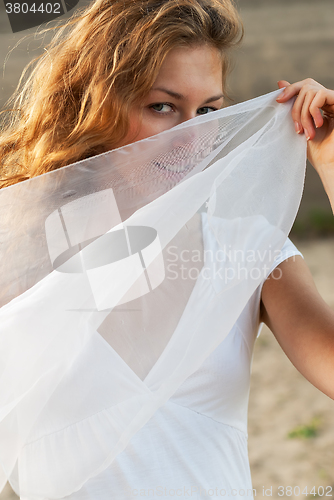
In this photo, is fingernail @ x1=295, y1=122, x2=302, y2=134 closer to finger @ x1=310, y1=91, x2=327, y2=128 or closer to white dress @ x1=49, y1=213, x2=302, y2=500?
finger @ x1=310, y1=91, x2=327, y2=128

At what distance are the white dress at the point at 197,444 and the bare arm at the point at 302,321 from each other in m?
0.09

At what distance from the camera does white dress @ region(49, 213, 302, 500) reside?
871 millimetres

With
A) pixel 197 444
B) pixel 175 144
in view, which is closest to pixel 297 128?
pixel 175 144

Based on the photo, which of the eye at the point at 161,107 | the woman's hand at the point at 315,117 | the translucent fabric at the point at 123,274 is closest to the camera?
the translucent fabric at the point at 123,274

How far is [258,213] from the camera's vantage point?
0.91 m

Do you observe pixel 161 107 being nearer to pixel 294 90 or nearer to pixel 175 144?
pixel 175 144

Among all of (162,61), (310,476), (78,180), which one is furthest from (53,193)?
(310,476)

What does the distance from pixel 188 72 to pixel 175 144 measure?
0.17 m

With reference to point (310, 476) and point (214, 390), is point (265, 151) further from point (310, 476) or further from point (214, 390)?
point (310, 476)

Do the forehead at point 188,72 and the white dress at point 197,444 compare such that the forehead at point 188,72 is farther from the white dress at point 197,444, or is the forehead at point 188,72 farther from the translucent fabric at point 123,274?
the white dress at point 197,444

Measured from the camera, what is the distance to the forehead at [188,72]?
3.21 ft

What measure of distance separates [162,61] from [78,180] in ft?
1.04

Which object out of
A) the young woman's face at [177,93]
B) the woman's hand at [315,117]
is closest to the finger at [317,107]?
the woman's hand at [315,117]

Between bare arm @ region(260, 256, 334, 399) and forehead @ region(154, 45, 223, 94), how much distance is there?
0.42 metres
